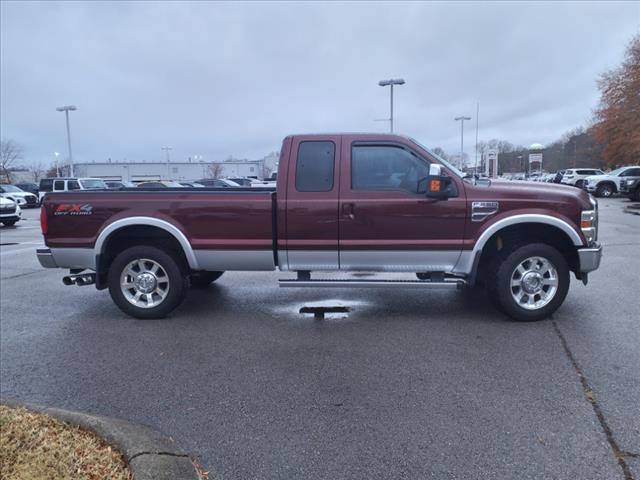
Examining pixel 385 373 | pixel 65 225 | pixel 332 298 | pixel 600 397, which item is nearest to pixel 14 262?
pixel 65 225

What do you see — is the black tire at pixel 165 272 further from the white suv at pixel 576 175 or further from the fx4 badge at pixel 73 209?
the white suv at pixel 576 175

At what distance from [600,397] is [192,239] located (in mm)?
4254

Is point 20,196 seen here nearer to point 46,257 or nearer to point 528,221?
point 46,257

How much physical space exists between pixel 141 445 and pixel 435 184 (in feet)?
12.0

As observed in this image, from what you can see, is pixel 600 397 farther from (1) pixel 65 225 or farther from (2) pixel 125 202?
(1) pixel 65 225

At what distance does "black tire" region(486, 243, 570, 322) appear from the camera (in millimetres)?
5109

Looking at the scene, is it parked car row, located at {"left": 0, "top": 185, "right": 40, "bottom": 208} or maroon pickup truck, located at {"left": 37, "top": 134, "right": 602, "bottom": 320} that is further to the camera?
parked car row, located at {"left": 0, "top": 185, "right": 40, "bottom": 208}

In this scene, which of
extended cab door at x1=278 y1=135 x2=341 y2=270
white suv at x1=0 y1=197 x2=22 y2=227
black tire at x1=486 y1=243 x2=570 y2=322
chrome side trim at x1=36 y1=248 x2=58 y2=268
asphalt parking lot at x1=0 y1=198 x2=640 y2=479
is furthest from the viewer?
white suv at x1=0 y1=197 x2=22 y2=227

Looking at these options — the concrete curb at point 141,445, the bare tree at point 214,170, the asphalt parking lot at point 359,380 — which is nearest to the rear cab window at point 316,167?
the asphalt parking lot at point 359,380

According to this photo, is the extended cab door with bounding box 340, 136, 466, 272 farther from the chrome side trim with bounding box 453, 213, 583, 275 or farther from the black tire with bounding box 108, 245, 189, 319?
the black tire with bounding box 108, 245, 189, 319

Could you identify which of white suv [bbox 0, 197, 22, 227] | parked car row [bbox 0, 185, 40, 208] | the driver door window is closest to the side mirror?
the driver door window

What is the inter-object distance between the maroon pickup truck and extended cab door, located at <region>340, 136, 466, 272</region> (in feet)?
0.04

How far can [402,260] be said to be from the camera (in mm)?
5289

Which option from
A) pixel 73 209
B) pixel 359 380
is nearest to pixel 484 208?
pixel 359 380
